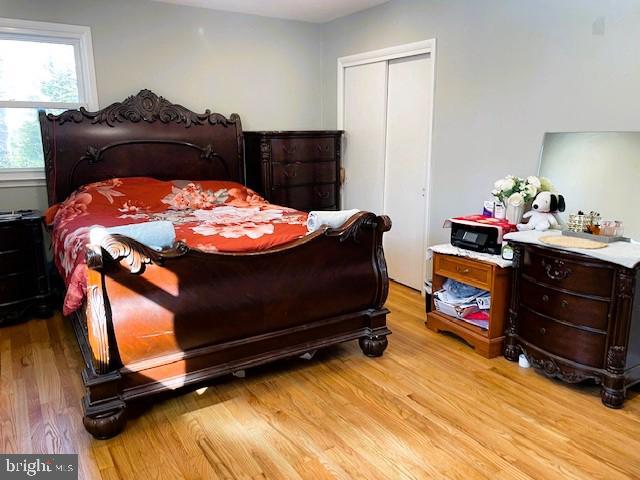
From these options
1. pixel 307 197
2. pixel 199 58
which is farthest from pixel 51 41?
pixel 307 197

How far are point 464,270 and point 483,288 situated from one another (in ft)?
0.60

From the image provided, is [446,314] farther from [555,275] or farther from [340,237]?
[340,237]

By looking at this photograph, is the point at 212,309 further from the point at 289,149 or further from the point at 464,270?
the point at 289,149

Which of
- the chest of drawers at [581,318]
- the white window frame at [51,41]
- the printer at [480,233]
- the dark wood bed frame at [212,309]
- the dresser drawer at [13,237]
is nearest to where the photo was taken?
the dark wood bed frame at [212,309]

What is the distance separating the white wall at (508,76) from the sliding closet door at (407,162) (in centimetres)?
18

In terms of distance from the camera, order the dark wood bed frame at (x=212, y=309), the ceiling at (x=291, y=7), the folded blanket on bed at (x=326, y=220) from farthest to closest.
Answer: the ceiling at (x=291, y=7) → the folded blanket on bed at (x=326, y=220) → the dark wood bed frame at (x=212, y=309)

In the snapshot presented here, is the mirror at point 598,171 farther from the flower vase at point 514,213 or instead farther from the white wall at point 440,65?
the flower vase at point 514,213

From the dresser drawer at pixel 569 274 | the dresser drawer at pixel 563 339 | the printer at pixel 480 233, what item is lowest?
the dresser drawer at pixel 563 339

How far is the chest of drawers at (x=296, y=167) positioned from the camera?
14.6 ft

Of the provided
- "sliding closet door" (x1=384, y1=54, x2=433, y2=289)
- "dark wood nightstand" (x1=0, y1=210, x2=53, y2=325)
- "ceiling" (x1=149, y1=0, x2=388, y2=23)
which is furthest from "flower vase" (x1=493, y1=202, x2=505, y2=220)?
"dark wood nightstand" (x1=0, y1=210, x2=53, y2=325)

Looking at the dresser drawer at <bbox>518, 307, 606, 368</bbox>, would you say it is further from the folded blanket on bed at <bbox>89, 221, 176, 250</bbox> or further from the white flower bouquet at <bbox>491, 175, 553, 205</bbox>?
the folded blanket on bed at <bbox>89, 221, 176, 250</bbox>

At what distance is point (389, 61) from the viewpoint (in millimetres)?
4250

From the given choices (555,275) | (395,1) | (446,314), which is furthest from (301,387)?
(395,1)

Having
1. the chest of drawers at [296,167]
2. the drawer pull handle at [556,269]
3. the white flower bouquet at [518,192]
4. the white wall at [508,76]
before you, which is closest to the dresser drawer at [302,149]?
the chest of drawers at [296,167]
